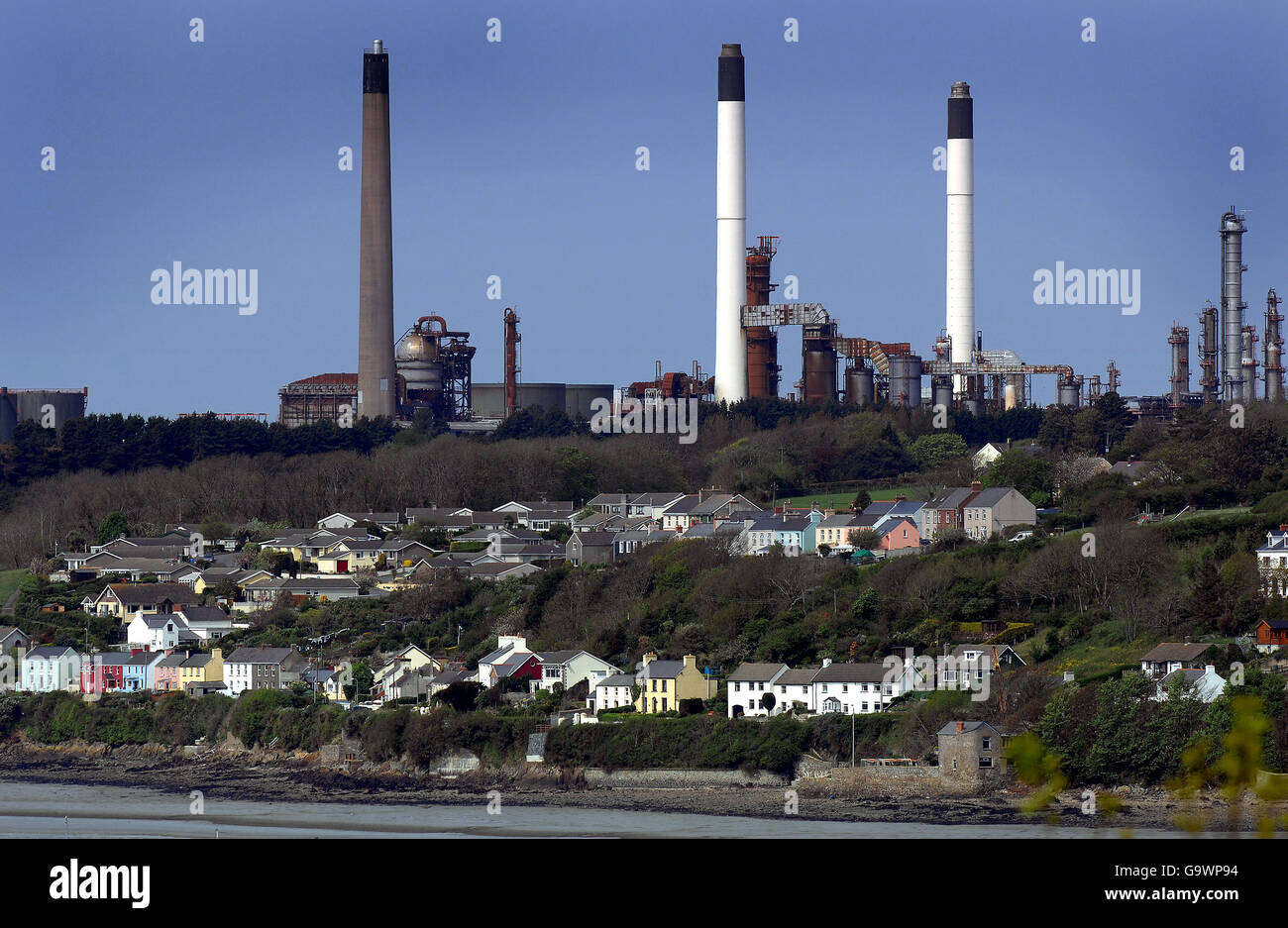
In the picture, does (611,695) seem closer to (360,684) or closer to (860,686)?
(860,686)

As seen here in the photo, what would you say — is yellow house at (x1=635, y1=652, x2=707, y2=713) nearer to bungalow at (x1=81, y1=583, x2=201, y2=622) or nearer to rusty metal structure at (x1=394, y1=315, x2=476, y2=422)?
bungalow at (x1=81, y1=583, x2=201, y2=622)

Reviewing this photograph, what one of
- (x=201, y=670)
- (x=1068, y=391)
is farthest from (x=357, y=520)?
(x=1068, y=391)

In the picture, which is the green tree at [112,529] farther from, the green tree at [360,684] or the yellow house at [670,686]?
the yellow house at [670,686]

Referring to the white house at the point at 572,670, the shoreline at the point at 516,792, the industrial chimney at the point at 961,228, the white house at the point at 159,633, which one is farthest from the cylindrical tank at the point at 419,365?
the white house at the point at 572,670
